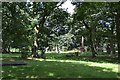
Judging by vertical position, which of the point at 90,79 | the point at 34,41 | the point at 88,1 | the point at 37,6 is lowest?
the point at 90,79

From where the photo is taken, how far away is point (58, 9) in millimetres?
31547

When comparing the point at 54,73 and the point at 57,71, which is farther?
the point at 57,71

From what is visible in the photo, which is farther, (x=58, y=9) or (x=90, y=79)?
(x=58, y=9)

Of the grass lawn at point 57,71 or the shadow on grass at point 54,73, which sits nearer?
the shadow on grass at point 54,73

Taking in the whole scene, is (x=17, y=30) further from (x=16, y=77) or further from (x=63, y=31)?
(x=63, y=31)

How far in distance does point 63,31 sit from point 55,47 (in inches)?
1316

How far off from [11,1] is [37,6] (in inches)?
367

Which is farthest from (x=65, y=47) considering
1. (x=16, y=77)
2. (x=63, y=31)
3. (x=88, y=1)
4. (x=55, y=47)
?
(x=16, y=77)

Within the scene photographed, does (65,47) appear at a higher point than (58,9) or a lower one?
lower

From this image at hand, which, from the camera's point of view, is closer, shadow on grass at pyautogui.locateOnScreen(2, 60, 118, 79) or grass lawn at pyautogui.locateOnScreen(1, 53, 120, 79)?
shadow on grass at pyautogui.locateOnScreen(2, 60, 118, 79)

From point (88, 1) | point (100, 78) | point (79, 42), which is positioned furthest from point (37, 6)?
point (79, 42)

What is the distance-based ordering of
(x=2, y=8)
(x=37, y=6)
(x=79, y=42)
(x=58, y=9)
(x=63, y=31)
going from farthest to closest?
(x=79, y=42) < (x=63, y=31) < (x=58, y=9) < (x=37, y=6) < (x=2, y=8)

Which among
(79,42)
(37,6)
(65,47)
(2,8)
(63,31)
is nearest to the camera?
(2,8)

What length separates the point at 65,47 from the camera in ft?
242
